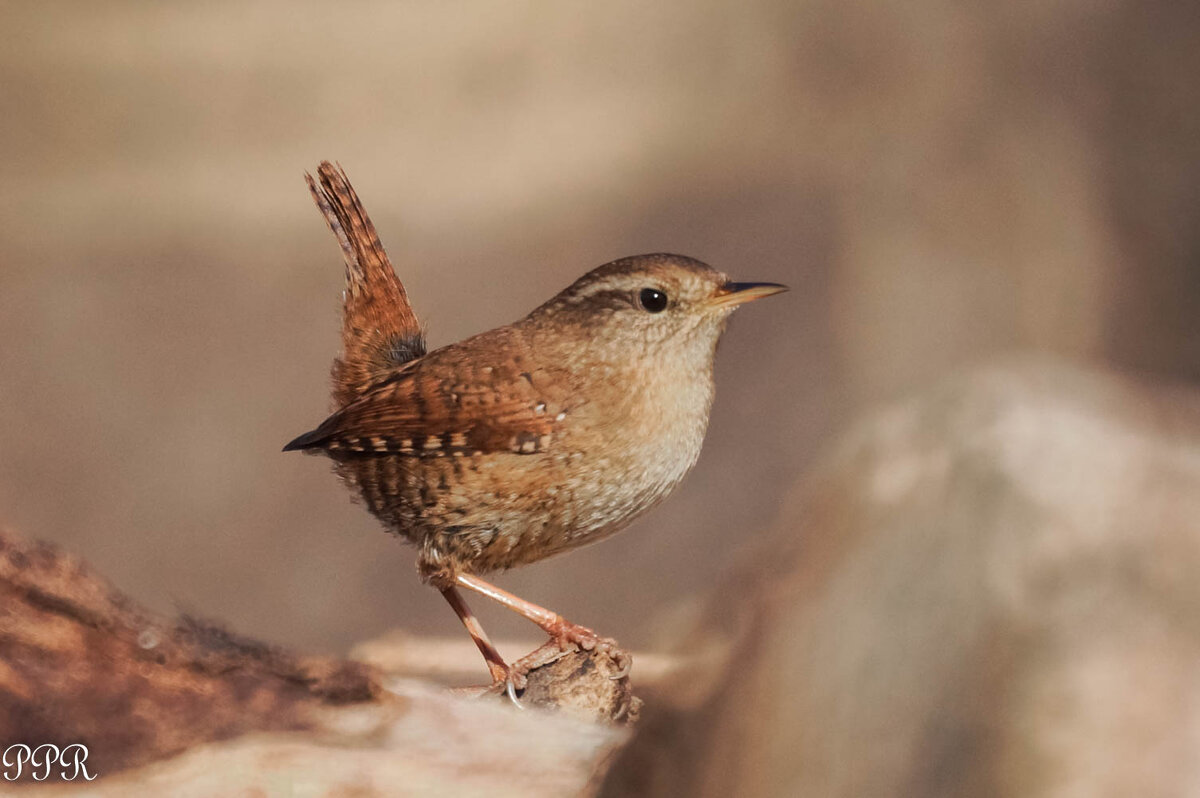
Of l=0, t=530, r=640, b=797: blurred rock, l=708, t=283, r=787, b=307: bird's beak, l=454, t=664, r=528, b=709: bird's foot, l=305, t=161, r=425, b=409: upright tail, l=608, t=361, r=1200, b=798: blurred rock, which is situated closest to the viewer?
l=608, t=361, r=1200, b=798: blurred rock

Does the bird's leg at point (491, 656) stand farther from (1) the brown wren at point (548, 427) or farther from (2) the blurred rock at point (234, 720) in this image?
(2) the blurred rock at point (234, 720)

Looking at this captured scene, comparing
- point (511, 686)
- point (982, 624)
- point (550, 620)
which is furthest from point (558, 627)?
point (982, 624)

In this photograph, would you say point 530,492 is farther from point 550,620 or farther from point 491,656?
point 491,656

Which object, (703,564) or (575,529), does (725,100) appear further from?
(575,529)

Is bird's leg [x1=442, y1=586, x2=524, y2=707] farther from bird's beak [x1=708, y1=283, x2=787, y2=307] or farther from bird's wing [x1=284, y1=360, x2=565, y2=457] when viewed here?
bird's beak [x1=708, y1=283, x2=787, y2=307]

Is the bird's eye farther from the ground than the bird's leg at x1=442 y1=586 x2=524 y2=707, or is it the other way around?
the bird's eye

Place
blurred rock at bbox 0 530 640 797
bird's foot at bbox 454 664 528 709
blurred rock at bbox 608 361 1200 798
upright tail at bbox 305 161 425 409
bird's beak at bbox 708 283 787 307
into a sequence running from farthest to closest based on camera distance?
upright tail at bbox 305 161 425 409
bird's foot at bbox 454 664 528 709
bird's beak at bbox 708 283 787 307
blurred rock at bbox 0 530 640 797
blurred rock at bbox 608 361 1200 798

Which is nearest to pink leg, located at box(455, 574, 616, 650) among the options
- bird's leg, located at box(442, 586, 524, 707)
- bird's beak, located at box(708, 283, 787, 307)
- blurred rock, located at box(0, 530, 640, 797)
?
bird's leg, located at box(442, 586, 524, 707)
